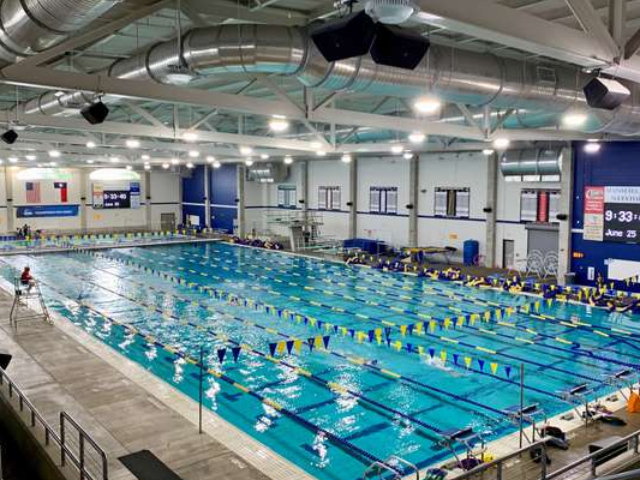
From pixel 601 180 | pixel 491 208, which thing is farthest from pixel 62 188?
pixel 601 180

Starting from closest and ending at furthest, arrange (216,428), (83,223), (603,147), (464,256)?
1. (216,428)
2. (603,147)
3. (464,256)
4. (83,223)

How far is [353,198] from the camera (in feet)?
102

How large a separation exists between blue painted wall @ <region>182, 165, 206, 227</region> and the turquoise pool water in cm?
2008

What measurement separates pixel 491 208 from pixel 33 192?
30.5 metres

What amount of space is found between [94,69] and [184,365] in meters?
6.78

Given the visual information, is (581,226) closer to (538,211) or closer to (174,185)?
(538,211)

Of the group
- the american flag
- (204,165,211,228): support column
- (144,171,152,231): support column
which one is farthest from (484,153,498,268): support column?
the american flag

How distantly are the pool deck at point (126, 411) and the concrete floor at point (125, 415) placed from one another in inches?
0.5

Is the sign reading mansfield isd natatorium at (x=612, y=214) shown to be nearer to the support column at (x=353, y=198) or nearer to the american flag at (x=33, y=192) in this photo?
the support column at (x=353, y=198)

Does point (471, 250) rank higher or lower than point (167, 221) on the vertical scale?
lower

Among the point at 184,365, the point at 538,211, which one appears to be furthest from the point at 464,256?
the point at 184,365

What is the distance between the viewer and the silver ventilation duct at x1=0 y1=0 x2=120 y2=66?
4.36 metres

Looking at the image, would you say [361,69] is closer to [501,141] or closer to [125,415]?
[125,415]

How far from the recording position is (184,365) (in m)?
12.0
